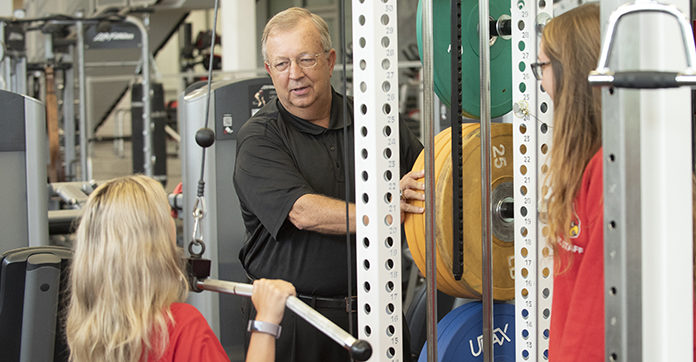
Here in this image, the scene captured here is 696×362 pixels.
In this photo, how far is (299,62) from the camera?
213 cm

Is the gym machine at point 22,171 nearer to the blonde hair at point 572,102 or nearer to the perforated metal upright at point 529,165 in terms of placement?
the perforated metal upright at point 529,165

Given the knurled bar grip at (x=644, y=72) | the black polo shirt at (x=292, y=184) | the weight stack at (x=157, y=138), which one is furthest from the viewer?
the weight stack at (x=157, y=138)

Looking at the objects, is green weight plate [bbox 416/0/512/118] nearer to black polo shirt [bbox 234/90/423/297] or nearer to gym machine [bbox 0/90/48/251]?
black polo shirt [bbox 234/90/423/297]

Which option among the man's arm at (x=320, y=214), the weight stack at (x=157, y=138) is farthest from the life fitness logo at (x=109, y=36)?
the man's arm at (x=320, y=214)

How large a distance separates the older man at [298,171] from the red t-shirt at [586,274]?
0.81 m

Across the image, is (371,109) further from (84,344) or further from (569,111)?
(84,344)

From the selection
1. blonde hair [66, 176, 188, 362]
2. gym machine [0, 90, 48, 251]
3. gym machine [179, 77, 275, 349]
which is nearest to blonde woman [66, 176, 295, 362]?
blonde hair [66, 176, 188, 362]

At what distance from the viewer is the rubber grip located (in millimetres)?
969

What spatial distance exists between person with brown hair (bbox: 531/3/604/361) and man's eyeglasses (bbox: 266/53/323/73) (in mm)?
890

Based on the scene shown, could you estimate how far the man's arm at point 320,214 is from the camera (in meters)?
1.97

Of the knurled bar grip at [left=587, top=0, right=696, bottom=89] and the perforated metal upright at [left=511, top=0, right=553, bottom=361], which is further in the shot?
the perforated metal upright at [left=511, top=0, right=553, bottom=361]

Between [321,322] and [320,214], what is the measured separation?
2.24 feet

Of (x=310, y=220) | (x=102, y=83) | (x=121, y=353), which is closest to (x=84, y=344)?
(x=121, y=353)

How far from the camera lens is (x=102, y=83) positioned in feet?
37.6
